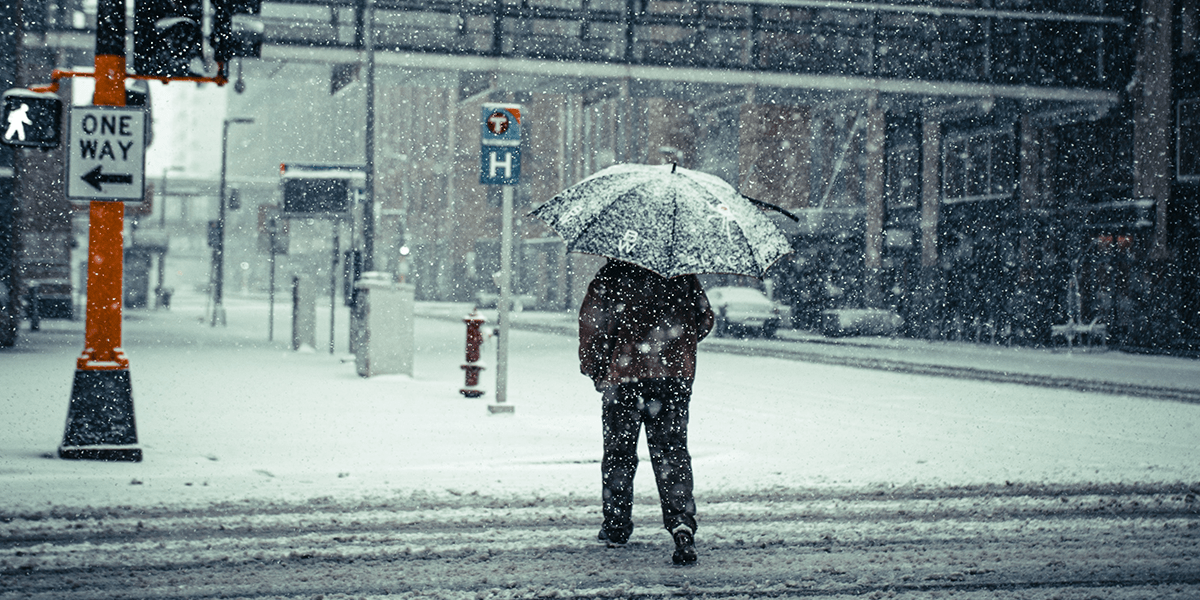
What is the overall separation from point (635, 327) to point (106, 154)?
15.7 ft

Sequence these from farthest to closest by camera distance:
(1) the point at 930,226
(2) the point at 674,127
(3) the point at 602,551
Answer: (2) the point at 674,127
(1) the point at 930,226
(3) the point at 602,551

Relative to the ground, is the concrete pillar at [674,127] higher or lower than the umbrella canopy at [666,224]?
higher

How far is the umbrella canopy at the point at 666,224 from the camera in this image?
18.9 feet

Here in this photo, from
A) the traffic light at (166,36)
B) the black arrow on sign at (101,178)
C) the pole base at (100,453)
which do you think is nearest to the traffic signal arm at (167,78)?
the traffic light at (166,36)

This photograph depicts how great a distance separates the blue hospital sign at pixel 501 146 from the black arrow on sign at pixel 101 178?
171 inches

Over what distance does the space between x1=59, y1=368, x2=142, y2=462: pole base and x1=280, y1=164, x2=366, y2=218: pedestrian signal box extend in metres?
12.0

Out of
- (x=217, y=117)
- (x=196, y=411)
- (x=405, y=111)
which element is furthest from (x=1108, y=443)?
(x=217, y=117)

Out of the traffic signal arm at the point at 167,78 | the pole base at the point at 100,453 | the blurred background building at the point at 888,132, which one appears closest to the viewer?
the traffic signal arm at the point at 167,78

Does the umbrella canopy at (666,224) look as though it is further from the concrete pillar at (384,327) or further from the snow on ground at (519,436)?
the concrete pillar at (384,327)

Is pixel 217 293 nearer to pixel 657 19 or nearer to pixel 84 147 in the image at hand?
pixel 657 19

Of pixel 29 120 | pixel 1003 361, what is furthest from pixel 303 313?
pixel 29 120

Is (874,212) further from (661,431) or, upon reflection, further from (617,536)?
(661,431)

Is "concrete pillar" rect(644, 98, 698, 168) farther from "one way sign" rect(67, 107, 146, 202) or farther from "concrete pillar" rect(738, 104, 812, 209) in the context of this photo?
"one way sign" rect(67, 107, 146, 202)

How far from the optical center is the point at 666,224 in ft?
19.2
